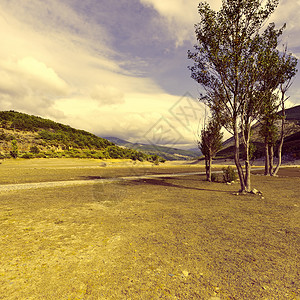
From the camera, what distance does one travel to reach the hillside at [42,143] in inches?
1889

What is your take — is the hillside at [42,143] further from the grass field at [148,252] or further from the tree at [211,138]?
the grass field at [148,252]

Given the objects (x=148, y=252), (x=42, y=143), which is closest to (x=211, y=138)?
(x=148, y=252)

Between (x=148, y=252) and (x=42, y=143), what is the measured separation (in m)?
60.3

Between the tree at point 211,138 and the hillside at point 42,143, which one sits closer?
the tree at point 211,138

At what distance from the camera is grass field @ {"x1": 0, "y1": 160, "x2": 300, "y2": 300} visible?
332cm

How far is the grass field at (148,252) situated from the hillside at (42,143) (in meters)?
43.7

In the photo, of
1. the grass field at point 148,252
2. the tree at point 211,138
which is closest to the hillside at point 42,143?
the tree at point 211,138

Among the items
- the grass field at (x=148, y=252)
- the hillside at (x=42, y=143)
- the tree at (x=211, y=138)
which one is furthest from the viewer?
the hillside at (x=42, y=143)

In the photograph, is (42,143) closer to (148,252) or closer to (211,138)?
(211,138)

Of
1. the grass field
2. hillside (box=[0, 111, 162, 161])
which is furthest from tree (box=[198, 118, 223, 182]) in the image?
hillside (box=[0, 111, 162, 161])

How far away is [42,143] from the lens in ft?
180

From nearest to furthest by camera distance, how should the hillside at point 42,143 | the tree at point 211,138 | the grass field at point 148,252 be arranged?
1. the grass field at point 148,252
2. the tree at point 211,138
3. the hillside at point 42,143

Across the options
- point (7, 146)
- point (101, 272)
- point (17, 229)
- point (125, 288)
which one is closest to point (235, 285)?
point (125, 288)

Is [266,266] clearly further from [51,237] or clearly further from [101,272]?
[51,237]
